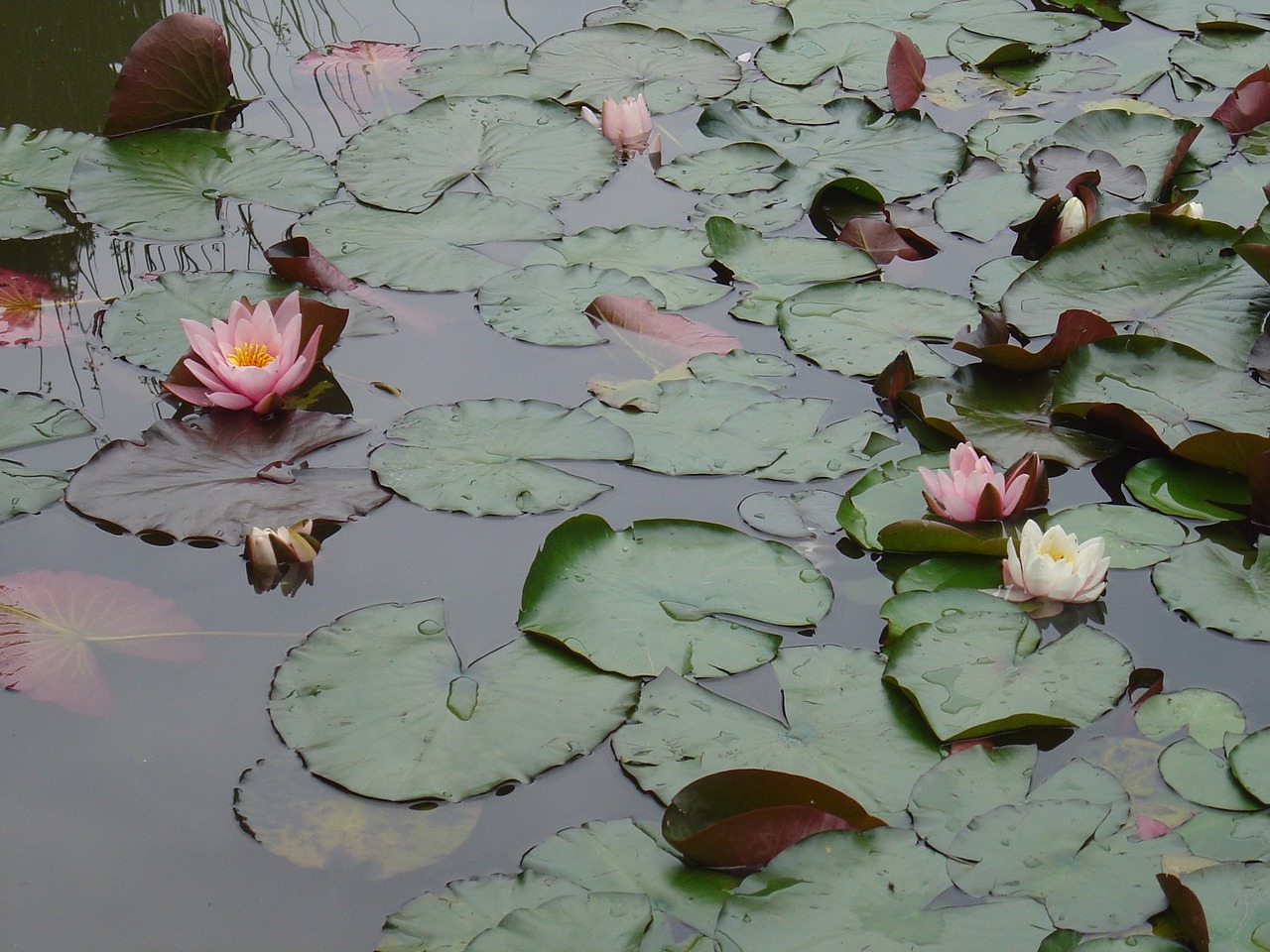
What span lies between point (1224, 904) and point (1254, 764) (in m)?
0.26

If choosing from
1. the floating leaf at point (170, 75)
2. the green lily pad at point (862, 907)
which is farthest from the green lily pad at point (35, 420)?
the green lily pad at point (862, 907)

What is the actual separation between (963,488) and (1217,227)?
1.13 metres

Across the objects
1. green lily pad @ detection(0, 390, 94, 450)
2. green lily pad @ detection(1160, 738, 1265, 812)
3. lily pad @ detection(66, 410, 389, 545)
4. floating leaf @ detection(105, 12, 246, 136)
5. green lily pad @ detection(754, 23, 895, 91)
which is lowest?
green lily pad @ detection(1160, 738, 1265, 812)

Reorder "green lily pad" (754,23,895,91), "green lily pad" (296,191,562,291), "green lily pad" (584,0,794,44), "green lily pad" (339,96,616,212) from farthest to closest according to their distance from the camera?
"green lily pad" (584,0,794,44) < "green lily pad" (754,23,895,91) < "green lily pad" (339,96,616,212) < "green lily pad" (296,191,562,291)

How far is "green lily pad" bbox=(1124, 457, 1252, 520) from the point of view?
2.16m

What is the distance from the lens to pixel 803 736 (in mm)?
1741

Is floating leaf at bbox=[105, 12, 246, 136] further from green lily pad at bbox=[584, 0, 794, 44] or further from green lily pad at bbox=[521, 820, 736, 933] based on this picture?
green lily pad at bbox=[521, 820, 736, 933]

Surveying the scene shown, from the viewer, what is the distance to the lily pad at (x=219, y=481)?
2.12 metres

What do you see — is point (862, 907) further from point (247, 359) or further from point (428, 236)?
point (428, 236)

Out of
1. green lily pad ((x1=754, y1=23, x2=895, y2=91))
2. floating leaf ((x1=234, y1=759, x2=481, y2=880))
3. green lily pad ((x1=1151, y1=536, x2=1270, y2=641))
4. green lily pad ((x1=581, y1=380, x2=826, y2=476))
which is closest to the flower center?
green lily pad ((x1=581, y1=380, x2=826, y2=476))

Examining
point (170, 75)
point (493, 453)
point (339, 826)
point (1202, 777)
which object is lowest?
point (1202, 777)

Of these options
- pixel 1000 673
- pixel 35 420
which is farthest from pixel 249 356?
pixel 1000 673

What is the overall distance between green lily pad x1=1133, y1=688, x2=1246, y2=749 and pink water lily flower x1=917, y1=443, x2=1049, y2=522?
438mm

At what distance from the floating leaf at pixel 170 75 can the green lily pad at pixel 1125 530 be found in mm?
2524
